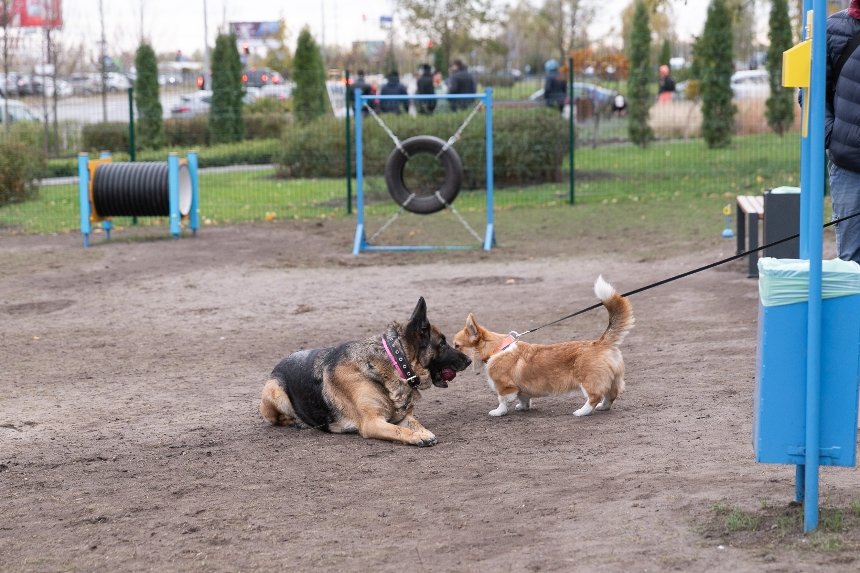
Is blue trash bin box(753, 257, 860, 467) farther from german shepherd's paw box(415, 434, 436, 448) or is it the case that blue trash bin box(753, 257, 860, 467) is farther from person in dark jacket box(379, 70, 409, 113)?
person in dark jacket box(379, 70, 409, 113)

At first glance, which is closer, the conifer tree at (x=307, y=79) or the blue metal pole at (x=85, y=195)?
the blue metal pole at (x=85, y=195)

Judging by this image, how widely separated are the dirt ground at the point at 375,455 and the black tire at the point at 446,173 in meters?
3.29

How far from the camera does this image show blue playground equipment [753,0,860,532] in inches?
168

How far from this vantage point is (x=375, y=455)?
20.4 feet

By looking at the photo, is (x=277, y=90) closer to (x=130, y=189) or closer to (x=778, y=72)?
(x=778, y=72)

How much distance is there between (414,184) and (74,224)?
5968 millimetres

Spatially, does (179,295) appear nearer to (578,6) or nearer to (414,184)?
(414,184)

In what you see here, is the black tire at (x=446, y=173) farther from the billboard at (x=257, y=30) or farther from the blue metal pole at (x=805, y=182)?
the billboard at (x=257, y=30)

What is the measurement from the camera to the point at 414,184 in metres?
20.8

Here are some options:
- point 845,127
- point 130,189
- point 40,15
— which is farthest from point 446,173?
point 40,15

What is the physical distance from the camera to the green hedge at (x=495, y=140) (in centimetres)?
2073

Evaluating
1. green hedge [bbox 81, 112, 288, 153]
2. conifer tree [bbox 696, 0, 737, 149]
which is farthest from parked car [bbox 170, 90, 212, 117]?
conifer tree [bbox 696, 0, 737, 149]

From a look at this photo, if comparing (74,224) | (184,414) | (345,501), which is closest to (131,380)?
(184,414)

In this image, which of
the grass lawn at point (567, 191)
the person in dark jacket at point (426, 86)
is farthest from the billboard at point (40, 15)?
the person in dark jacket at point (426, 86)
